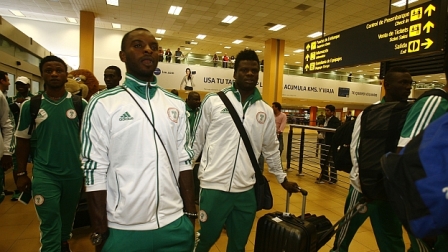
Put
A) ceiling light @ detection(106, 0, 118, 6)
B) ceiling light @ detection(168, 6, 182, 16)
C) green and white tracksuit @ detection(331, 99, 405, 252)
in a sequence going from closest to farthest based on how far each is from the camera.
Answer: green and white tracksuit @ detection(331, 99, 405, 252)
ceiling light @ detection(106, 0, 118, 6)
ceiling light @ detection(168, 6, 182, 16)

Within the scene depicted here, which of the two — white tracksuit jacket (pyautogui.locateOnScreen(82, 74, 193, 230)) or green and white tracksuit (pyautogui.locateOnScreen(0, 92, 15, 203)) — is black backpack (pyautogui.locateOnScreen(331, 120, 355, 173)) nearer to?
white tracksuit jacket (pyautogui.locateOnScreen(82, 74, 193, 230))

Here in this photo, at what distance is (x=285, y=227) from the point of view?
194cm

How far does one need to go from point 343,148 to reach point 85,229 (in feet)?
9.94

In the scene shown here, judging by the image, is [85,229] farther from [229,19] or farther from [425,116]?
[229,19]

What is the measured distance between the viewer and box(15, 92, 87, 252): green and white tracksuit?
7.16ft

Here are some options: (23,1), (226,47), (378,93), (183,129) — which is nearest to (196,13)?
(23,1)

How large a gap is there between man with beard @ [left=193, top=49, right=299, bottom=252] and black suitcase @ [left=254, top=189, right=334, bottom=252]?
14 cm

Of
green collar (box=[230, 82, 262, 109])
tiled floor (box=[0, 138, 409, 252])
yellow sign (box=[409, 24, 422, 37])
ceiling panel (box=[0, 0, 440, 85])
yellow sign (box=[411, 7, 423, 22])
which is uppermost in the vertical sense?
ceiling panel (box=[0, 0, 440, 85])

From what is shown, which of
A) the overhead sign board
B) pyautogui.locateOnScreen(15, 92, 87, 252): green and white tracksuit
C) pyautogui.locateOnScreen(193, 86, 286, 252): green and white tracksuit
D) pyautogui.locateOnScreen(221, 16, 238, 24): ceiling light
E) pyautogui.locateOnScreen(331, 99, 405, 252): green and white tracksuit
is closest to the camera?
pyautogui.locateOnScreen(193, 86, 286, 252): green and white tracksuit

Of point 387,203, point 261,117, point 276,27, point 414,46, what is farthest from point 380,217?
point 276,27

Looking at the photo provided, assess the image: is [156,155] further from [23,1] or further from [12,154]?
[23,1]

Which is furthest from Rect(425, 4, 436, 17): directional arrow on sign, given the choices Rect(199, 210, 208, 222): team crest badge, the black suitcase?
Rect(199, 210, 208, 222): team crest badge

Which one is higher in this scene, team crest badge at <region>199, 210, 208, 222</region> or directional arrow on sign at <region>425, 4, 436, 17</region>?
directional arrow on sign at <region>425, 4, 436, 17</region>

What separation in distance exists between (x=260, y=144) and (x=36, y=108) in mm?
1835
